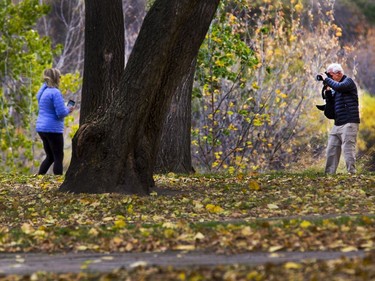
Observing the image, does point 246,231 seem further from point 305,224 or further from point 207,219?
point 207,219

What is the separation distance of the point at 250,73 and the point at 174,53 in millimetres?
11598

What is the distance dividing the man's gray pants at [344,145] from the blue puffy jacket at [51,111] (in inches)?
159

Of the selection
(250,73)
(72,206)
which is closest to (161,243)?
(72,206)

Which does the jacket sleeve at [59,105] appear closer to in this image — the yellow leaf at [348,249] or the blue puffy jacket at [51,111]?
the blue puffy jacket at [51,111]

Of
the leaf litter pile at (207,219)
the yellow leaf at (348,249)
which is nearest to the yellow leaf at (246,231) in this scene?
the leaf litter pile at (207,219)

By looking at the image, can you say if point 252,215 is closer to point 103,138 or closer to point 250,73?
point 103,138

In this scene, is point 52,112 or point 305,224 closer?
point 305,224

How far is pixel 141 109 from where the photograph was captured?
471 inches

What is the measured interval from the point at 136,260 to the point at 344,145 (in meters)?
7.89

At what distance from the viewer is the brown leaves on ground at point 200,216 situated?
27.2 feet

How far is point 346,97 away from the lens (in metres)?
15.0

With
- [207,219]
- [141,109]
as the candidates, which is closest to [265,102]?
[141,109]

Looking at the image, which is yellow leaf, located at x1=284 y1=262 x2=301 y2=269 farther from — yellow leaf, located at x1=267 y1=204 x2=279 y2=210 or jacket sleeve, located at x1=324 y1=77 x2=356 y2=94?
jacket sleeve, located at x1=324 y1=77 x2=356 y2=94

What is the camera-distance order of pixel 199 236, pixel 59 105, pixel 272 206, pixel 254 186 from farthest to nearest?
pixel 59 105 < pixel 254 186 < pixel 272 206 < pixel 199 236
